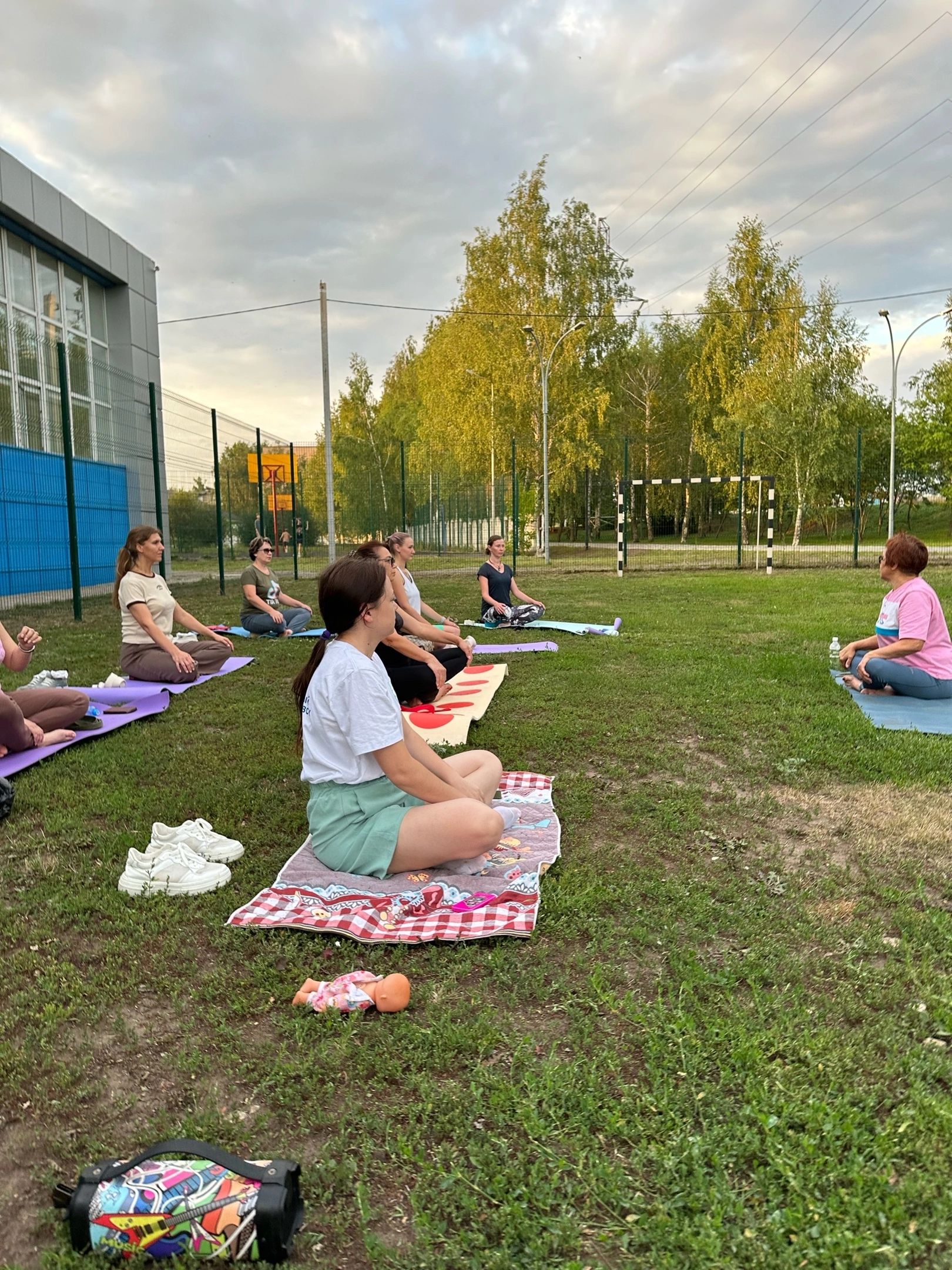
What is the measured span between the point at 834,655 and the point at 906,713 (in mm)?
1756

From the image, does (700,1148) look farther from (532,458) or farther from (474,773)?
(532,458)

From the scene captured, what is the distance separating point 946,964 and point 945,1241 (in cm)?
120

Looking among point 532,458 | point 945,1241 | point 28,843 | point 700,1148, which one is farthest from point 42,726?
point 532,458

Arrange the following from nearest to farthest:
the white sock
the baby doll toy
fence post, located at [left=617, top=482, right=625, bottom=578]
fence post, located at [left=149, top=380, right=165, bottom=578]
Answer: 1. the baby doll toy
2. the white sock
3. fence post, located at [left=149, top=380, right=165, bottom=578]
4. fence post, located at [left=617, top=482, right=625, bottom=578]

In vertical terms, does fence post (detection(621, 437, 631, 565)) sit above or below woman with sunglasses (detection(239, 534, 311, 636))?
above

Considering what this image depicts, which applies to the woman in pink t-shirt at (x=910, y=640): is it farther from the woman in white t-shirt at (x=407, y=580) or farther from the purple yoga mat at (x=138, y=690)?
the purple yoga mat at (x=138, y=690)

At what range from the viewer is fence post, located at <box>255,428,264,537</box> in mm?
16828

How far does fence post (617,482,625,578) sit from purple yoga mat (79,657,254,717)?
1227cm

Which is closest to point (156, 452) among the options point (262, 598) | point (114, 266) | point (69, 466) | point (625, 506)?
point (69, 466)

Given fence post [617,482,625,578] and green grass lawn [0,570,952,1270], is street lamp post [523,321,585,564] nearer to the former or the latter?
fence post [617,482,625,578]

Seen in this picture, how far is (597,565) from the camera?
72.3 feet

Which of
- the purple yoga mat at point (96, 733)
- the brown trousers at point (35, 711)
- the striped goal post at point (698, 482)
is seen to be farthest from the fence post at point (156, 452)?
the striped goal post at point (698, 482)

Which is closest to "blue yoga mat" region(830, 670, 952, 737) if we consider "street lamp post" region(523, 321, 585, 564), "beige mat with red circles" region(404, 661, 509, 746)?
"beige mat with red circles" region(404, 661, 509, 746)

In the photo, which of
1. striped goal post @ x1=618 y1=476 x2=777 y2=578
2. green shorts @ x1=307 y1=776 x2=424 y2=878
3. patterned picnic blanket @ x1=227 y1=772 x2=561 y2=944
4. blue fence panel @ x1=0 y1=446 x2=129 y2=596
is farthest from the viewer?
striped goal post @ x1=618 y1=476 x2=777 y2=578
